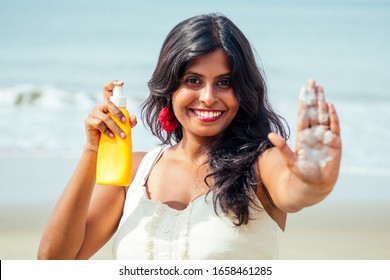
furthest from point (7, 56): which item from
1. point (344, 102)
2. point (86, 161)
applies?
point (86, 161)

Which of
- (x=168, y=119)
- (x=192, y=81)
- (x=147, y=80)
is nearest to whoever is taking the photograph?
(x=192, y=81)

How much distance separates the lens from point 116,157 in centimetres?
292

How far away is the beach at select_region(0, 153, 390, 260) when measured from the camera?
5.62 m

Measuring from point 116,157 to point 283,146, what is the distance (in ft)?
2.56

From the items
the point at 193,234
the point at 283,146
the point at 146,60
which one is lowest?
the point at 193,234

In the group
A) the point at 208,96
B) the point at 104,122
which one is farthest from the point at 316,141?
the point at 104,122

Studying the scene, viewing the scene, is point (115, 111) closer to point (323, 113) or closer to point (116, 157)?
point (116, 157)

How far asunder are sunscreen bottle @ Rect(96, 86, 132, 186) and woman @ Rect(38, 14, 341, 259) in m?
0.04

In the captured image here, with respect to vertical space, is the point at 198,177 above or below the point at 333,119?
below

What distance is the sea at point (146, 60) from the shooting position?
8.18m

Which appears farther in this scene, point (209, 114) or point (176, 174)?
point (176, 174)

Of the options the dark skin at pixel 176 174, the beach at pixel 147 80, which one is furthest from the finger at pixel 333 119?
the beach at pixel 147 80

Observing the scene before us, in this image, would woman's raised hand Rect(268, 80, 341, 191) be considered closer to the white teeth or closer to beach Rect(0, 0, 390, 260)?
the white teeth

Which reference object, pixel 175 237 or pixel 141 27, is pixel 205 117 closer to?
pixel 175 237
